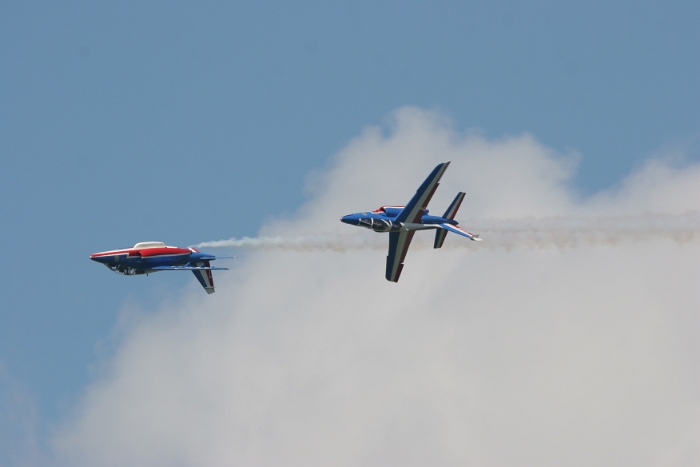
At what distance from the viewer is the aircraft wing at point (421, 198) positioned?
3342 inches

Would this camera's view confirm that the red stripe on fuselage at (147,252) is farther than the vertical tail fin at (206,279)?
No

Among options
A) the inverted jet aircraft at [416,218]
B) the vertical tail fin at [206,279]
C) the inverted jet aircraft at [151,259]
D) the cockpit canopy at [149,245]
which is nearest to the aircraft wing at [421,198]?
the inverted jet aircraft at [416,218]

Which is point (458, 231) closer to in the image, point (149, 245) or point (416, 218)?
point (416, 218)

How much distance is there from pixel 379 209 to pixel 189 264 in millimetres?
12886

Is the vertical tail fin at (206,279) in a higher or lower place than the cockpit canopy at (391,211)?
lower

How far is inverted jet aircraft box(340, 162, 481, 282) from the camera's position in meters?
85.0

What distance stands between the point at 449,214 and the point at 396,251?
4.50 m

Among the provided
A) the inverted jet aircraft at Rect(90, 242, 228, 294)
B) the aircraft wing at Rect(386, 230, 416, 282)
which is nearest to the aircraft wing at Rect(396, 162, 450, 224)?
the aircraft wing at Rect(386, 230, 416, 282)

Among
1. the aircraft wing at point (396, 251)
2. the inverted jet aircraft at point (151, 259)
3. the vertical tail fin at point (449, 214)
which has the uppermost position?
the vertical tail fin at point (449, 214)

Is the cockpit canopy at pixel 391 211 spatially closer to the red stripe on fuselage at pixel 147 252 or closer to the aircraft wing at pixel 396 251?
the aircraft wing at pixel 396 251

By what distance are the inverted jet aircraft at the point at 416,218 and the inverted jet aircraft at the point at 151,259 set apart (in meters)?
10.1

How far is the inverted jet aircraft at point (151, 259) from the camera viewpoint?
8431 cm

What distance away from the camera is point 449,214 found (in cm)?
8781

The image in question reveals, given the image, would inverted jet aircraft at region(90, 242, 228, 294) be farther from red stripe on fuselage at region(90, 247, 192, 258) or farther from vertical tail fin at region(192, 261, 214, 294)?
vertical tail fin at region(192, 261, 214, 294)
